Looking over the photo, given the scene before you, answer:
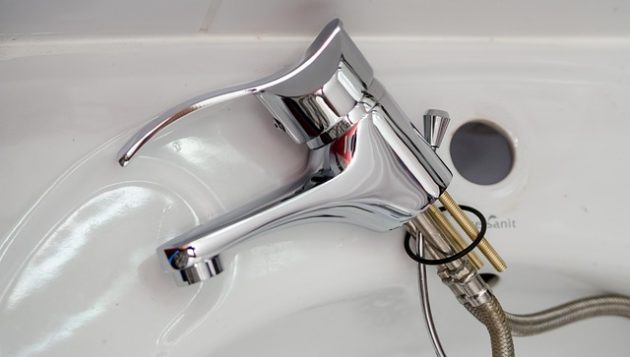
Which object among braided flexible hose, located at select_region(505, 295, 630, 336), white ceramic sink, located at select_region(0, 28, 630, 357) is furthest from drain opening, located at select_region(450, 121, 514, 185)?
braided flexible hose, located at select_region(505, 295, 630, 336)

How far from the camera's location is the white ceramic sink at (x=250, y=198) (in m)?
0.34

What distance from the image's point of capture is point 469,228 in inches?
14.8

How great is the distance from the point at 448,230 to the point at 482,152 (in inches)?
3.0

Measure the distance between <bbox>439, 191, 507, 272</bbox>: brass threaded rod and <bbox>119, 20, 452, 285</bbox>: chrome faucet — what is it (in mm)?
18

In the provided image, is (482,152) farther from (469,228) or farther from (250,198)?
(250,198)

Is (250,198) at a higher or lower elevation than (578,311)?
higher

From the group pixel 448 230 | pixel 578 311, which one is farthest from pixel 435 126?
pixel 578 311

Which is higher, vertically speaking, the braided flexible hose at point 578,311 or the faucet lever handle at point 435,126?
the faucet lever handle at point 435,126

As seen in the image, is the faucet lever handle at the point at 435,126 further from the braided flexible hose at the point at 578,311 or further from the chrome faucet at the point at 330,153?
the braided flexible hose at the point at 578,311

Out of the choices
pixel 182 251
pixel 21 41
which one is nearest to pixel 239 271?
pixel 182 251

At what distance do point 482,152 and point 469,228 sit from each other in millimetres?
70

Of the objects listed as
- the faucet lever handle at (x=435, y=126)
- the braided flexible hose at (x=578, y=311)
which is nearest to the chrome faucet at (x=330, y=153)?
the faucet lever handle at (x=435, y=126)

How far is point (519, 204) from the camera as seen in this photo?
0.41m

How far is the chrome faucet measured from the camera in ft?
1.04
